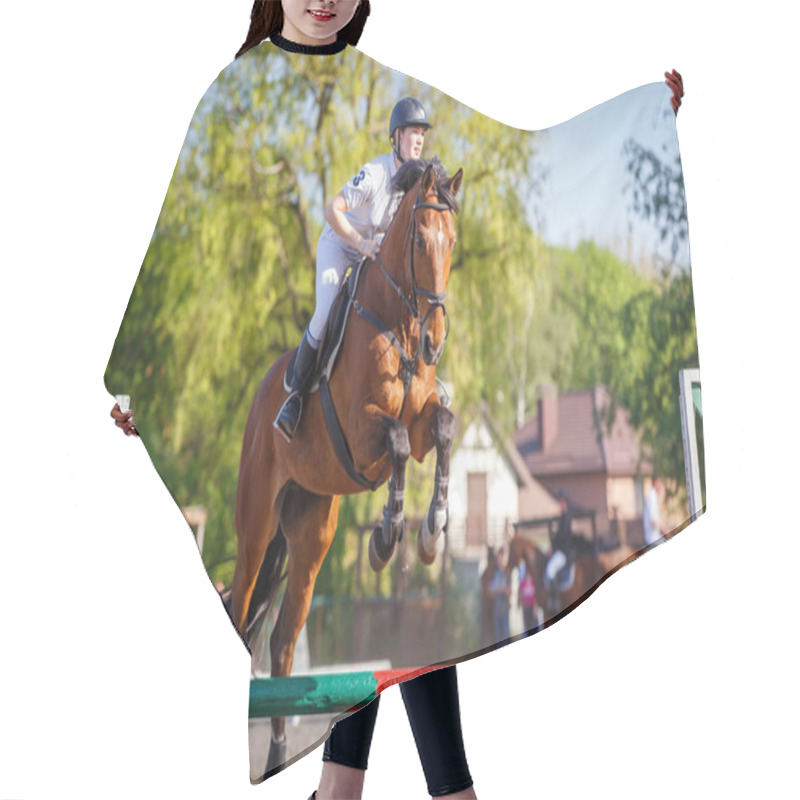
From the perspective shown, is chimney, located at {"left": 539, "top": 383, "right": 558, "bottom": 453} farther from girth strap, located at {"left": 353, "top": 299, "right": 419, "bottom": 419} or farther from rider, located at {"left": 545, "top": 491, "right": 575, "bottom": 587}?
girth strap, located at {"left": 353, "top": 299, "right": 419, "bottom": 419}

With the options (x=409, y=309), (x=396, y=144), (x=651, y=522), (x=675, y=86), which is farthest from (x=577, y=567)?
(x=675, y=86)

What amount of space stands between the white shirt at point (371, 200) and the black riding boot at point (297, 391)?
0.29m

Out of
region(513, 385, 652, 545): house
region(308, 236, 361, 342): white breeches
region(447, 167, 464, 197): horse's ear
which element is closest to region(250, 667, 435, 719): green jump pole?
region(513, 385, 652, 545): house

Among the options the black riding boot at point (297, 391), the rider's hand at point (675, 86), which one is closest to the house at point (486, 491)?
the black riding boot at point (297, 391)

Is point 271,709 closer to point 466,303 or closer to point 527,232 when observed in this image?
point 466,303

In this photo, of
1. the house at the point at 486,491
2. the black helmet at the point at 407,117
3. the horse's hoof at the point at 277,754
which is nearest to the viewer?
the horse's hoof at the point at 277,754

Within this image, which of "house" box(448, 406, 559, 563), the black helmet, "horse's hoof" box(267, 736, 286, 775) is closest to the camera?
"horse's hoof" box(267, 736, 286, 775)

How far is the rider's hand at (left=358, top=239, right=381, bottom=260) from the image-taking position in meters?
2.78

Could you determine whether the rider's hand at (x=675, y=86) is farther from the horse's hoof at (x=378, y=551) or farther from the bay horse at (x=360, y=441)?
the horse's hoof at (x=378, y=551)

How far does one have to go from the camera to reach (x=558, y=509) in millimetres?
2762

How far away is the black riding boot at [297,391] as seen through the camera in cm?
274

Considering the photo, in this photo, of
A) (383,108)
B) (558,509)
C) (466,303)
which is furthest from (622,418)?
(383,108)

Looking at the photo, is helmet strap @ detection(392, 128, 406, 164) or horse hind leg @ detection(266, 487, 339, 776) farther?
helmet strap @ detection(392, 128, 406, 164)

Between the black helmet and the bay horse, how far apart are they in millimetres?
238
